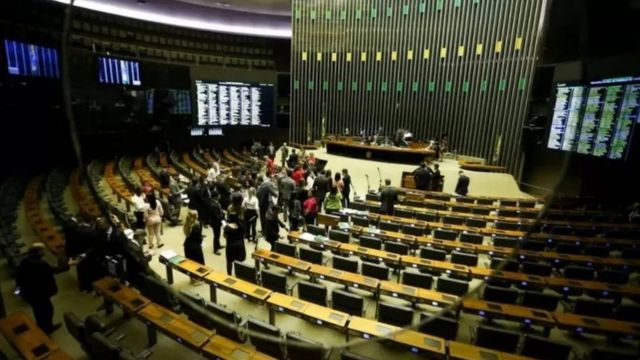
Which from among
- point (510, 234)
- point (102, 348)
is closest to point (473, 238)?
point (510, 234)

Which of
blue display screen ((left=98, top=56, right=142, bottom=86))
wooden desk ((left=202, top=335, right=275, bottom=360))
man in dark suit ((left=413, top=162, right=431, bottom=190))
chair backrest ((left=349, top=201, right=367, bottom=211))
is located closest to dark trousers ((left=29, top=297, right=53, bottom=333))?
wooden desk ((left=202, top=335, right=275, bottom=360))

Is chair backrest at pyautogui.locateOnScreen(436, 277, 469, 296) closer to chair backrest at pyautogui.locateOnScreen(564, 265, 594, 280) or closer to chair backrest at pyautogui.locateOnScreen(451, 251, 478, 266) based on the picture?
chair backrest at pyautogui.locateOnScreen(451, 251, 478, 266)

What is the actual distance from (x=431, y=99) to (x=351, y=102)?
379 centimetres

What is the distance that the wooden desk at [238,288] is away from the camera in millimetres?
4032

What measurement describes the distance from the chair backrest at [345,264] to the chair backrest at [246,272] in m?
1.25

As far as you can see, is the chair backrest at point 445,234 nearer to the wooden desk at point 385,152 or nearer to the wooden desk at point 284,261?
the wooden desk at point 284,261

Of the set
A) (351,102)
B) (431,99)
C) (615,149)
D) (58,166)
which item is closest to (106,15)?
(58,166)

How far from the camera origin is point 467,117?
13914mm

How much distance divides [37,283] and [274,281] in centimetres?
271

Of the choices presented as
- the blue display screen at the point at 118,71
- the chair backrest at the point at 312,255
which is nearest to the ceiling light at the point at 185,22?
the blue display screen at the point at 118,71

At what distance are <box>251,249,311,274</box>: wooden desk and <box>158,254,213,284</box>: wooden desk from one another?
2.79 ft

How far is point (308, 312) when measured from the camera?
3750mm

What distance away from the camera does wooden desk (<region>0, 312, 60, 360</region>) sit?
304cm

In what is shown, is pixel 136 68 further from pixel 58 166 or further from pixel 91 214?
pixel 91 214
